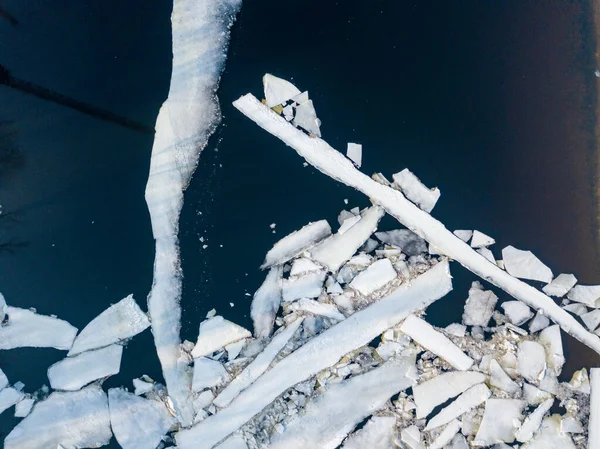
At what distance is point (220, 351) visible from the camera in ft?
2.64

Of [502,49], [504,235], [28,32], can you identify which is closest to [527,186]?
[504,235]

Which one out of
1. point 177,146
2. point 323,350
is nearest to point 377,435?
point 323,350

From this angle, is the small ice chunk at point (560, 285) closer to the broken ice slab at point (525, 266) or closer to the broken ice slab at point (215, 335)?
the broken ice slab at point (525, 266)

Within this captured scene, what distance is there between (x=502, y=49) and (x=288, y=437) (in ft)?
2.99

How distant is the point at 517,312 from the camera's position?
0.80 m

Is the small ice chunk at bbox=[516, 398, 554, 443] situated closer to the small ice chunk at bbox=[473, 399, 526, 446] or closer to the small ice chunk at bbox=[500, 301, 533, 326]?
the small ice chunk at bbox=[473, 399, 526, 446]

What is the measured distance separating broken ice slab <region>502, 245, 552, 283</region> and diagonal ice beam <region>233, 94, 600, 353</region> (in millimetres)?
17

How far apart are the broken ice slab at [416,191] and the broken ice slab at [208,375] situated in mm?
517

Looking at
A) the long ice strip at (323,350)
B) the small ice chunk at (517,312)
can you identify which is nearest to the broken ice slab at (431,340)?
the long ice strip at (323,350)

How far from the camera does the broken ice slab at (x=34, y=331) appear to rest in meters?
0.80

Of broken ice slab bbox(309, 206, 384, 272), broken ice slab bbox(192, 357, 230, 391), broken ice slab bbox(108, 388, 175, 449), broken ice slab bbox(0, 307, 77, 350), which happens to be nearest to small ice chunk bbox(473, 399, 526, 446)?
broken ice slab bbox(309, 206, 384, 272)

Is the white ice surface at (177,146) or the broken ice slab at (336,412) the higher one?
the white ice surface at (177,146)

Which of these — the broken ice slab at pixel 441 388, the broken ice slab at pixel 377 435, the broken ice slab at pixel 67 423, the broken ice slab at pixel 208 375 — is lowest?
the broken ice slab at pixel 67 423

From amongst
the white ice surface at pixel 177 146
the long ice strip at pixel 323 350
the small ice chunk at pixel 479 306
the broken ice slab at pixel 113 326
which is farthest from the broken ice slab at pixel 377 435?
the broken ice slab at pixel 113 326
